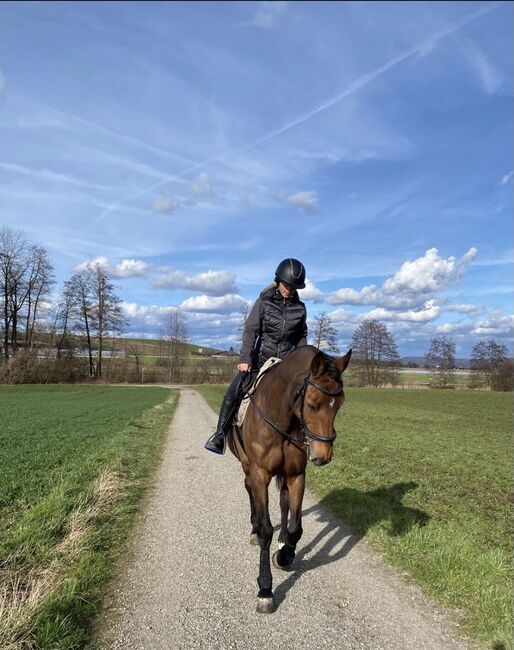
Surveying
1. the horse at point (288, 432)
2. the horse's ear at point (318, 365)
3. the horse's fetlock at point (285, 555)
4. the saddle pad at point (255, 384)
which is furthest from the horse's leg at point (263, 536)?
the horse's ear at point (318, 365)

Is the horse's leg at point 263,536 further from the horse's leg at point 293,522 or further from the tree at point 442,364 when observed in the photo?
the tree at point 442,364

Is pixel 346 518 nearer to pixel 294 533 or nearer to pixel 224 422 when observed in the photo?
pixel 294 533

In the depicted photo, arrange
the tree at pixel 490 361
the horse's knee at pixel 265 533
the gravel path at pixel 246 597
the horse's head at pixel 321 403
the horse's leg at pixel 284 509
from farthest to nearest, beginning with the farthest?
1. the tree at pixel 490 361
2. the horse's leg at pixel 284 509
3. the horse's knee at pixel 265 533
4. the horse's head at pixel 321 403
5. the gravel path at pixel 246 597

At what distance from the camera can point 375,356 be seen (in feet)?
253

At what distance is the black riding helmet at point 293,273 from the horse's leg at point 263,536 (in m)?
2.30

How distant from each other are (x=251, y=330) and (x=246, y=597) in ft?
9.94

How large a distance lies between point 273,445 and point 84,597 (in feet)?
7.80

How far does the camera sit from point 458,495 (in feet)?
29.6

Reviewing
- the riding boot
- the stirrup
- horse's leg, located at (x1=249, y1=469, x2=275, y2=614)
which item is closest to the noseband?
horse's leg, located at (x1=249, y1=469, x2=275, y2=614)

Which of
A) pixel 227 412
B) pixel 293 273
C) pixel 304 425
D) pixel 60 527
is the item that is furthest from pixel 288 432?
pixel 60 527

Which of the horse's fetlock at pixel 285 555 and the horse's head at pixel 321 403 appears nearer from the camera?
the horse's head at pixel 321 403

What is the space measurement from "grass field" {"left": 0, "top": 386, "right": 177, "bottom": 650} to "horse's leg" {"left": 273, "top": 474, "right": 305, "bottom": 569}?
2.01 metres

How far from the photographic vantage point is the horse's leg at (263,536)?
413cm

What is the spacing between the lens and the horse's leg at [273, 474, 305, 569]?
4742mm
